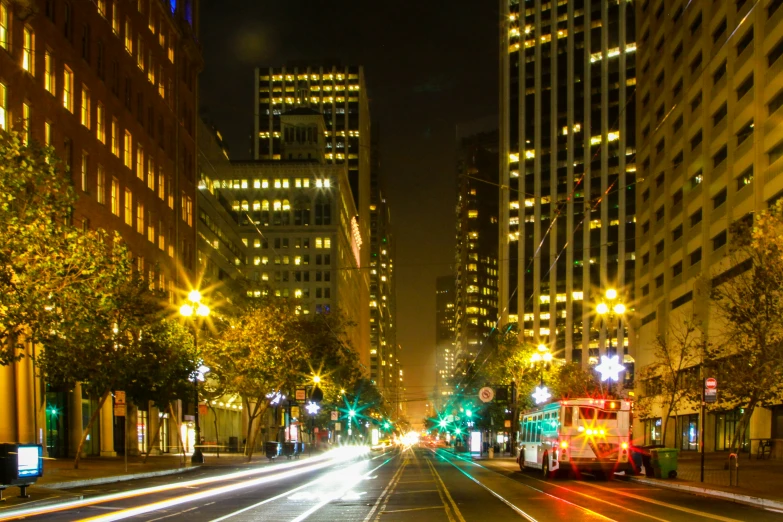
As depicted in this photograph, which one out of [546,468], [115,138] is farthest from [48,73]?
[546,468]

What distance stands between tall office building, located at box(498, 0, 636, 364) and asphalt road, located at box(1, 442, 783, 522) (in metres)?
109

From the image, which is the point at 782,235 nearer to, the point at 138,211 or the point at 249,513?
the point at 249,513

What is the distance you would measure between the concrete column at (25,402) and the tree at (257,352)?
12495 millimetres

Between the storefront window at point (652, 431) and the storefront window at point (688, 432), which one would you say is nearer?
the storefront window at point (688, 432)

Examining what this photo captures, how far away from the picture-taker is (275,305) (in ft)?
179

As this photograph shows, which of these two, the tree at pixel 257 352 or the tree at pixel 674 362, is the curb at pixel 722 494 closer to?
the tree at pixel 674 362

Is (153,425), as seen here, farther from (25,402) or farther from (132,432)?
(25,402)

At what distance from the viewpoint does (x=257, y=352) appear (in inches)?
1950

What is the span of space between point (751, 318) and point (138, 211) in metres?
39.8

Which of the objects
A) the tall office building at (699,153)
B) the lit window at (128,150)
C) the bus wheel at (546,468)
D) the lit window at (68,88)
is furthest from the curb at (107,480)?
the tall office building at (699,153)

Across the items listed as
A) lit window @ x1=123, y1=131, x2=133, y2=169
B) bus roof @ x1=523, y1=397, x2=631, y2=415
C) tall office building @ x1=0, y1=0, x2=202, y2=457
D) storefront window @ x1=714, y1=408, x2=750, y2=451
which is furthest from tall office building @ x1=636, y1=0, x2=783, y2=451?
lit window @ x1=123, y1=131, x2=133, y2=169

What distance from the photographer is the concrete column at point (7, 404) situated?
36.9m

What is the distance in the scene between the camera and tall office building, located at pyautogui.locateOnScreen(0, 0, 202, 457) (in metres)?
40.4

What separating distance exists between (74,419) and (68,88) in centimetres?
1805
